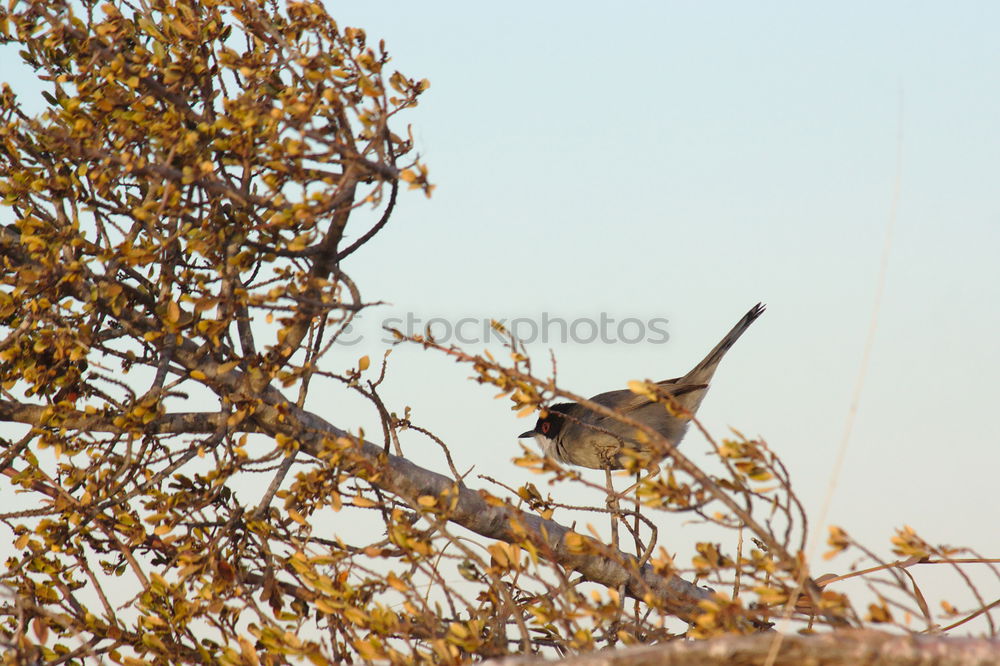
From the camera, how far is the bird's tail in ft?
26.2

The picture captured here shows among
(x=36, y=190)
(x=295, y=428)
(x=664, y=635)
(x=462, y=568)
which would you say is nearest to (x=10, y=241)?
(x=36, y=190)

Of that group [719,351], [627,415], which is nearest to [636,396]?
[627,415]

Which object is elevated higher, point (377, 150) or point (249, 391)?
point (377, 150)

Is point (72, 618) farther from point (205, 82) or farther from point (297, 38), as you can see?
point (297, 38)

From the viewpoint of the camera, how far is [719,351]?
817 centimetres

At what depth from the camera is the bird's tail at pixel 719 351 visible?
798cm

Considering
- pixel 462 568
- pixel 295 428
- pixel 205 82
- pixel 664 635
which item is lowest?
pixel 664 635

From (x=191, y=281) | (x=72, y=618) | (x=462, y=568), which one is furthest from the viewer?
(x=191, y=281)

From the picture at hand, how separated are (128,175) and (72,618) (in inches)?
93.0

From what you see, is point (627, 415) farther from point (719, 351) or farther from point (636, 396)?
point (719, 351)

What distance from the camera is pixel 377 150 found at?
4.59 metres

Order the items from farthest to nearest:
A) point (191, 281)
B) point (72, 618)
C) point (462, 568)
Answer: point (191, 281), point (72, 618), point (462, 568)

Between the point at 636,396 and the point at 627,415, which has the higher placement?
the point at 636,396

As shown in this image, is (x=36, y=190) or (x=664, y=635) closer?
(x=664, y=635)
